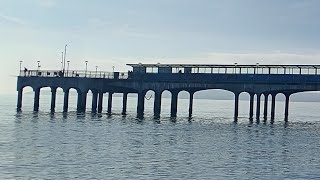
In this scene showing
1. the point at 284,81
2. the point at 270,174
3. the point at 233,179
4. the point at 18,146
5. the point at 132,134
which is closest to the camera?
the point at 233,179

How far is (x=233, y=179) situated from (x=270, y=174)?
3840 mm

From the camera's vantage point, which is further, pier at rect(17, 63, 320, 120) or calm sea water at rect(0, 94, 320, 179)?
pier at rect(17, 63, 320, 120)

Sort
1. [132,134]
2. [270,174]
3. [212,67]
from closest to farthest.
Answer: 1. [270,174]
2. [132,134]
3. [212,67]

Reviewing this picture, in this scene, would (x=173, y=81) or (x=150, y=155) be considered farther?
(x=173, y=81)

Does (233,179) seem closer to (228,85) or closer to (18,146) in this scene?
(18,146)

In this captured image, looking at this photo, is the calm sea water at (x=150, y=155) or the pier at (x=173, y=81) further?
the pier at (x=173, y=81)

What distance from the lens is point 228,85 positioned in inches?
3944

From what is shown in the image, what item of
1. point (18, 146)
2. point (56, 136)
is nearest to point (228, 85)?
point (56, 136)

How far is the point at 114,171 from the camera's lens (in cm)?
3491

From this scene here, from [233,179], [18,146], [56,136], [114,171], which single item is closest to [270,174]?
[233,179]

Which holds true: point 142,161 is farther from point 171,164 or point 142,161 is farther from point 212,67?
point 212,67

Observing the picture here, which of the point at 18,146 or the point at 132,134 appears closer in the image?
the point at 18,146

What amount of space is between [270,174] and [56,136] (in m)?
26.5

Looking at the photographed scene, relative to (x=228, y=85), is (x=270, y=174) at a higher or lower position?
lower
